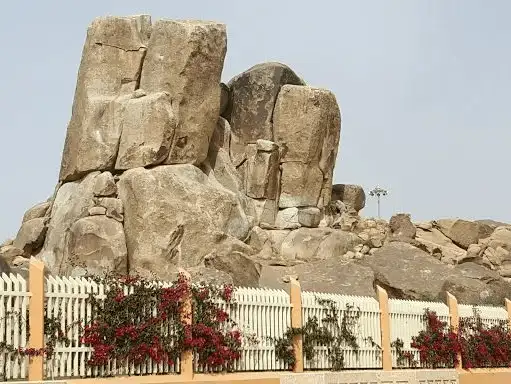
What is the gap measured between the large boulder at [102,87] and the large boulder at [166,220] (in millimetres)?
1585

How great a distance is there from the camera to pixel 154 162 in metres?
29.0

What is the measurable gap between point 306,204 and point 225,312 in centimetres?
1961


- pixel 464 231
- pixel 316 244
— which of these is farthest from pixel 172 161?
pixel 464 231

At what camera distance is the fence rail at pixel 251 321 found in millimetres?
12297

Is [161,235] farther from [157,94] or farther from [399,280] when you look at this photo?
[399,280]

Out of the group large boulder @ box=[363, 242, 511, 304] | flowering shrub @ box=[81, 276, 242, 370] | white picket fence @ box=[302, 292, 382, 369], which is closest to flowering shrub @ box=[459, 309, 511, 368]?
white picket fence @ box=[302, 292, 382, 369]

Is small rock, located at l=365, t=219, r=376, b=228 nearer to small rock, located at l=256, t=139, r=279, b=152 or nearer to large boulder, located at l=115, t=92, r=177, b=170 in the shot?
small rock, located at l=256, t=139, r=279, b=152

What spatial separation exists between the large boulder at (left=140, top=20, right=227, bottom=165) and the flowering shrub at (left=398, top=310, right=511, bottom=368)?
39.5 feet

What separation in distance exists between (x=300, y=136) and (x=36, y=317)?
76.4 ft

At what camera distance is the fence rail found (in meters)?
12.3

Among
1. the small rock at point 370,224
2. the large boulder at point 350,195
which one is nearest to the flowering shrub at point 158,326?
the small rock at point 370,224

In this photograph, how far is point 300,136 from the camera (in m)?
34.9

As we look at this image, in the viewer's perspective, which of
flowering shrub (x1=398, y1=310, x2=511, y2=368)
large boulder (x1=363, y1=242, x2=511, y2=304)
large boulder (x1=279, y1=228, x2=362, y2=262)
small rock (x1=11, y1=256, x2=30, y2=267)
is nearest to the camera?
flowering shrub (x1=398, y1=310, x2=511, y2=368)

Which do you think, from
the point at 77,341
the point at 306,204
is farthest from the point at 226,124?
the point at 77,341
